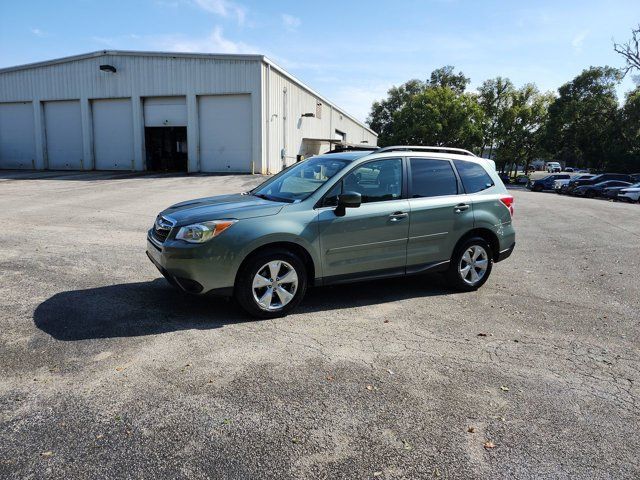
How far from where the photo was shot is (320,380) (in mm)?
3736

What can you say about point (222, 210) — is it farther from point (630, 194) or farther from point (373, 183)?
point (630, 194)

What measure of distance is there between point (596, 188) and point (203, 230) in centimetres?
3766

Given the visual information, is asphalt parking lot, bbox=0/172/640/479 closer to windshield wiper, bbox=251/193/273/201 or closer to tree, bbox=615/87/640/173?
windshield wiper, bbox=251/193/273/201

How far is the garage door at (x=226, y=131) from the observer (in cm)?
2756

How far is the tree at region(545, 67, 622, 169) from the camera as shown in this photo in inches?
2087

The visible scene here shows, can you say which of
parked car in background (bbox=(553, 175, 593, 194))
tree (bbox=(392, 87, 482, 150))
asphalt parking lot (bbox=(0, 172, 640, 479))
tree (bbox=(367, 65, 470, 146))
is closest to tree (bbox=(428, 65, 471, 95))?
tree (bbox=(367, 65, 470, 146))

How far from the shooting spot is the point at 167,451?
9.18 ft

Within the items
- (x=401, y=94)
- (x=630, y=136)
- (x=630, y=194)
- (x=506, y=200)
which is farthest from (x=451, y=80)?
(x=506, y=200)

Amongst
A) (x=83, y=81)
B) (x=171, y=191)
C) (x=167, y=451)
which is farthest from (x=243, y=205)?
(x=83, y=81)

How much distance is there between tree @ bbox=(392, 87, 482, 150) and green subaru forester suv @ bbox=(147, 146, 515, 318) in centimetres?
5204

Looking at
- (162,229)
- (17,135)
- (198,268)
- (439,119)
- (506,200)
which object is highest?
(439,119)

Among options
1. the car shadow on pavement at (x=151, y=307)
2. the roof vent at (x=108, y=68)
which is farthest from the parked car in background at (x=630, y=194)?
the roof vent at (x=108, y=68)

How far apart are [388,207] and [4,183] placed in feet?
73.7

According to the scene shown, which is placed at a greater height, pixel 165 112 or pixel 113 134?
pixel 165 112
